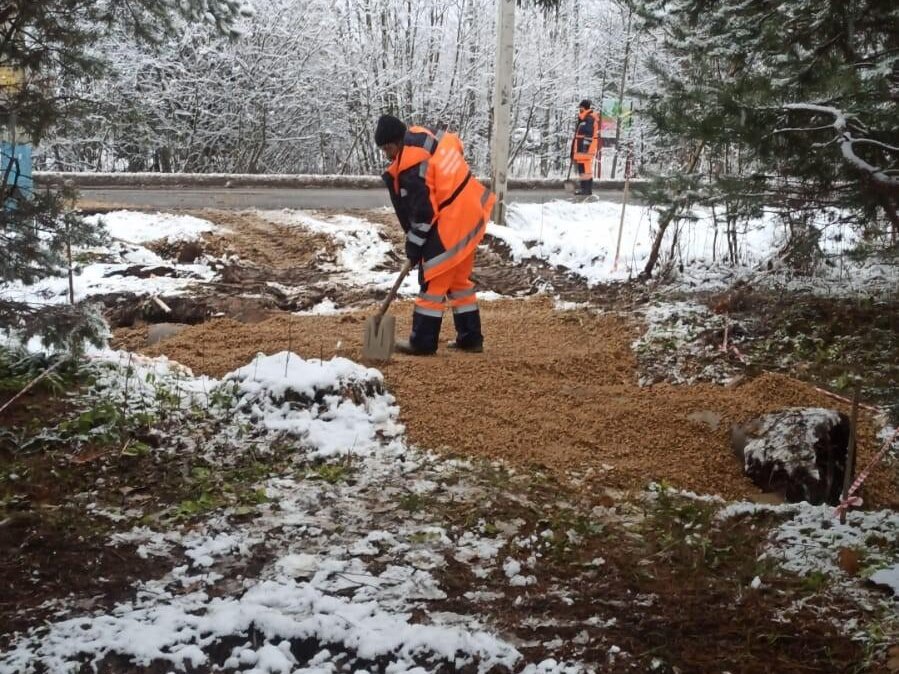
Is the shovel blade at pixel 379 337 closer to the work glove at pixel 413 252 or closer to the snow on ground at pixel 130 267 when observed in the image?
the work glove at pixel 413 252

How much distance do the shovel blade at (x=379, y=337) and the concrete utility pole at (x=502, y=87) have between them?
527cm

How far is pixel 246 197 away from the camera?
14.3m

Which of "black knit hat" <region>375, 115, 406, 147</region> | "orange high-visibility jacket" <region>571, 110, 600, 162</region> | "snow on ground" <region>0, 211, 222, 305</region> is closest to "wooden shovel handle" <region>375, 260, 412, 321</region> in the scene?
"black knit hat" <region>375, 115, 406, 147</region>

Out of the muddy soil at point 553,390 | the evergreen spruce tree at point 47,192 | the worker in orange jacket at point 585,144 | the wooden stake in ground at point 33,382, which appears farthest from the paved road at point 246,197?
the evergreen spruce tree at point 47,192

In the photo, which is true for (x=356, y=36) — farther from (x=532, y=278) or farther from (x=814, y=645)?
(x=814, y=645)

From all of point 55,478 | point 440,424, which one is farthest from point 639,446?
point 55,478

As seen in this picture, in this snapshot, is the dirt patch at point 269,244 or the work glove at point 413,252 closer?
the work glove at point 413,252

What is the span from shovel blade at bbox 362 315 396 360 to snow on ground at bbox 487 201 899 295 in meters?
2.58

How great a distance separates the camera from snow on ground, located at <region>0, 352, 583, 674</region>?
282cm

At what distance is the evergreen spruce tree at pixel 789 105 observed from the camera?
3.61 m

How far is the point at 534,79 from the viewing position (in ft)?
76.0

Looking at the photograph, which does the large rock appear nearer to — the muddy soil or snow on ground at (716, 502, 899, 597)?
the muddy soil

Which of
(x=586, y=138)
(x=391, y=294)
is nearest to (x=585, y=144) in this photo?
(x=586, y=138)

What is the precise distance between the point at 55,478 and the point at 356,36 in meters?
18.7
